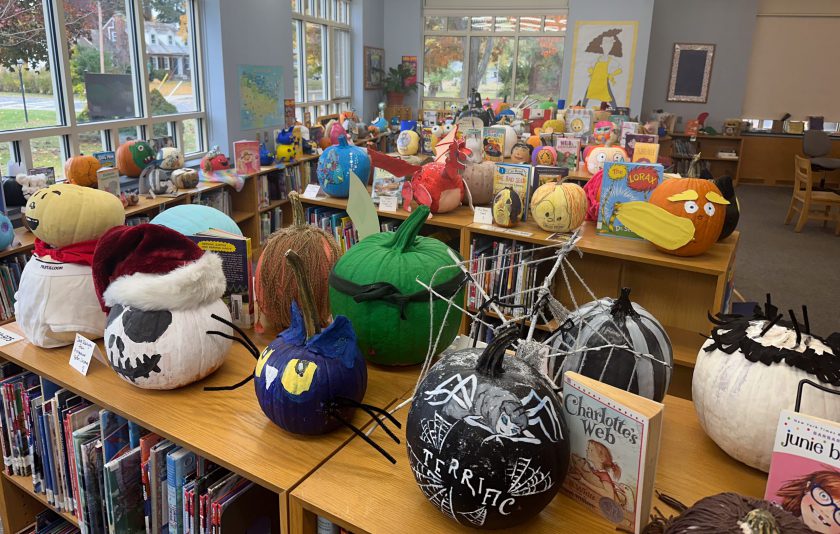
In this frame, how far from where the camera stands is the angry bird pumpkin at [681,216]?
2.33 meters

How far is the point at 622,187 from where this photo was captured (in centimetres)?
267

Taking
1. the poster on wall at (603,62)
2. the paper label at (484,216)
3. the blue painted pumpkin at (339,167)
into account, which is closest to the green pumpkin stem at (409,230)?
the paper label at (484,216)

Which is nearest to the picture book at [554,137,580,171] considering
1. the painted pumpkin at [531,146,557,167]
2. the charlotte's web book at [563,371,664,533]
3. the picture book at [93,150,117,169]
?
the painted pumpkin at [531,146,557,167]

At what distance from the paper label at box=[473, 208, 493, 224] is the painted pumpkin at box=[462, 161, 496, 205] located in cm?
A: 25

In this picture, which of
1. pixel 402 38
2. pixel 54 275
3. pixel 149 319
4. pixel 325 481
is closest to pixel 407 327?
pixel 325 481

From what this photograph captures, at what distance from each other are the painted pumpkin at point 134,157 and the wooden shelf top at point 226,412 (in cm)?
319

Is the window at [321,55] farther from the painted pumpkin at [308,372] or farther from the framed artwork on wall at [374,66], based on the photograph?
the painted pumpkin at [308,372]

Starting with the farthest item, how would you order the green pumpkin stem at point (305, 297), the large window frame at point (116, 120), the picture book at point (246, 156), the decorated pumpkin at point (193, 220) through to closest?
1. the picture book at point (246, 156)
2. the large window frame at point (116, 120)
3. the decorated pumpkin at point (193, 220)
4. the green pumpkin stem at point (305, 297)

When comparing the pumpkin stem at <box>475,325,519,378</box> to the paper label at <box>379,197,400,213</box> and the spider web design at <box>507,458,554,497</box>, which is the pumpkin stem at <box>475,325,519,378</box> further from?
the paper label at <box>379,197,400,213</box>

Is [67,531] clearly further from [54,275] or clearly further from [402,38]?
[402,38]

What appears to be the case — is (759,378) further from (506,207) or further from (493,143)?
(493,143)

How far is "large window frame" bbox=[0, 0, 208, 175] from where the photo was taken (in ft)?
13.3

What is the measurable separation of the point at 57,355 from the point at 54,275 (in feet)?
0.67

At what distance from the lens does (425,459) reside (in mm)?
853
